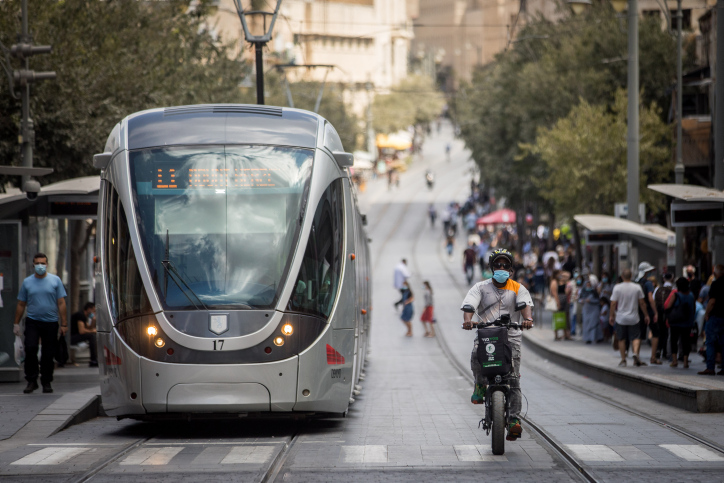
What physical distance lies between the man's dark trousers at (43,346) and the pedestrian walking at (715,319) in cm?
891

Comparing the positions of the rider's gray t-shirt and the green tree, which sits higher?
the green tree

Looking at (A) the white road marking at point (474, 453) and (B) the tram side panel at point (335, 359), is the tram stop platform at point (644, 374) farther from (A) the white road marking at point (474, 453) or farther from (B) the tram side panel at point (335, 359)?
(B) the tram side panel at point (335, 359)

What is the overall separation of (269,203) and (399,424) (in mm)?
2970

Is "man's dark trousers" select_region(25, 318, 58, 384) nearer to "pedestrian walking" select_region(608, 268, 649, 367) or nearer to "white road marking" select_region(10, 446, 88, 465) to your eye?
"white road marking" select_region(10, 446, 88, 465)

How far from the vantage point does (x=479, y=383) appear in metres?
10.7

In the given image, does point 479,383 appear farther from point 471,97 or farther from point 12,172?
point 471,97

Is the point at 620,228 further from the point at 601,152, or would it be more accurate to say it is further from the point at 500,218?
the point at 500,218

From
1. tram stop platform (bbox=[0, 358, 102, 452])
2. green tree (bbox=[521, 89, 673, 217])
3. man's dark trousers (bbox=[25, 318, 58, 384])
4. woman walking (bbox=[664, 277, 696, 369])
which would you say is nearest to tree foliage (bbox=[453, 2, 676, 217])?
green tree (bbox=[521, 89, 673, 217])

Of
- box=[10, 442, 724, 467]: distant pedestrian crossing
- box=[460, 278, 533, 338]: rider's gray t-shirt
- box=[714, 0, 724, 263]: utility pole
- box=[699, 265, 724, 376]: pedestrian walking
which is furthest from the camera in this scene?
box=[714, 0, 724, 263]: utility pole

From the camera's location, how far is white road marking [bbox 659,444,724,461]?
10094mm

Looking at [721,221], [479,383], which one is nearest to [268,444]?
[479,383]

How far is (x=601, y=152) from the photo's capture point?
112 feet

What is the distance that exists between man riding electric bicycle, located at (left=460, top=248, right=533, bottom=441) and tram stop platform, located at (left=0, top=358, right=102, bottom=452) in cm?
440

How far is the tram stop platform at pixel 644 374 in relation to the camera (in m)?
14.2
